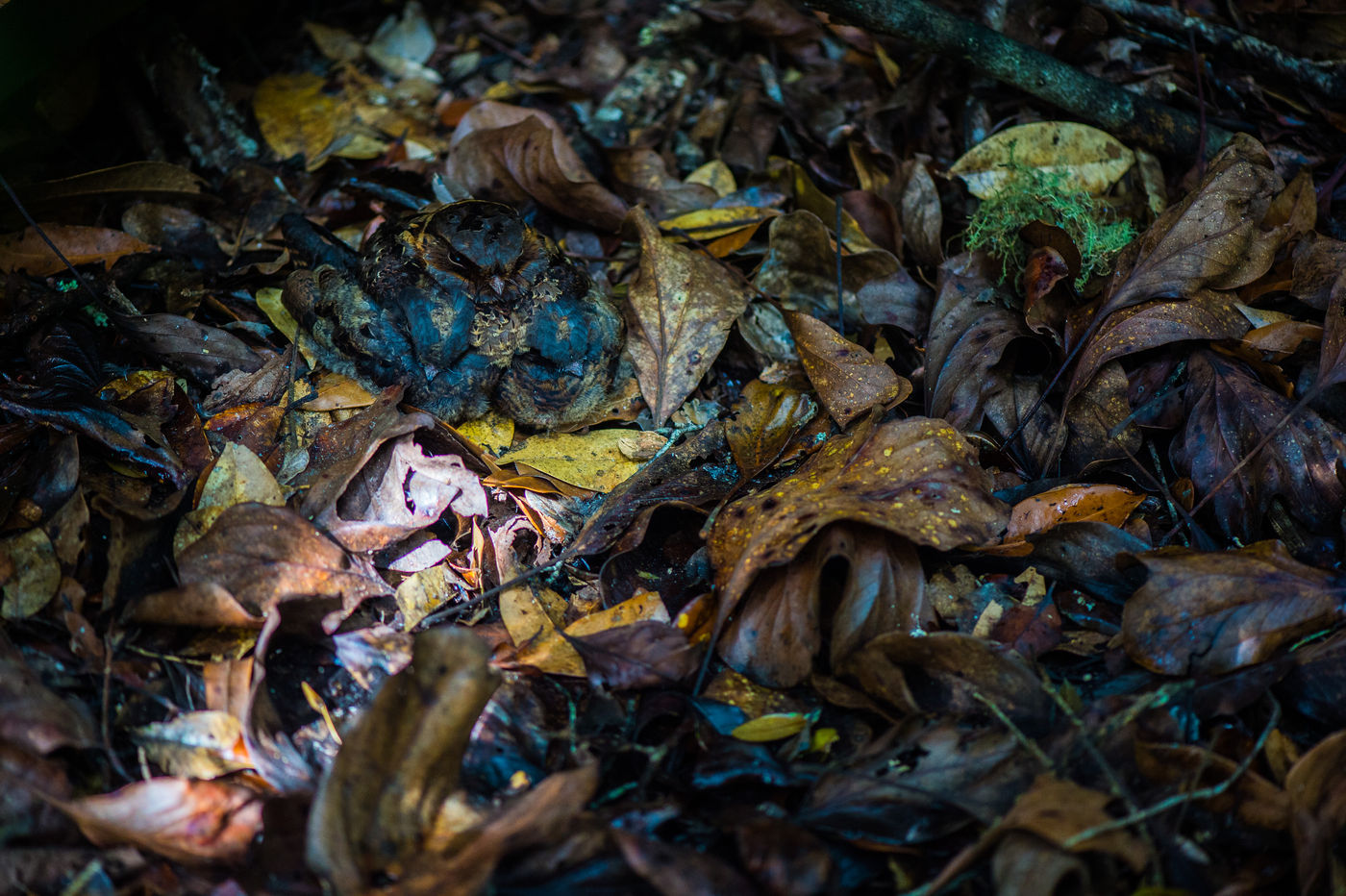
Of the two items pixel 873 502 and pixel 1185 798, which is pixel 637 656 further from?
pixel 1185 798

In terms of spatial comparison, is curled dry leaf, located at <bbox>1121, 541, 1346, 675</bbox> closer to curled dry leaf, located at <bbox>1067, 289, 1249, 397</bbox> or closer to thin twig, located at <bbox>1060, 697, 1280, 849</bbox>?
thin twig, located at <bbox>1060, 697, 1280, 849</bbox>

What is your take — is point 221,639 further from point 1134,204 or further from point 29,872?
point 1134,204

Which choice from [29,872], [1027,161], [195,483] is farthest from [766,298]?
[29,872]

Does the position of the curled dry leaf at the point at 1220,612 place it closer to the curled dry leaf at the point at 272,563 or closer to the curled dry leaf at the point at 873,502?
the curled dry leaf at the point at 873,502

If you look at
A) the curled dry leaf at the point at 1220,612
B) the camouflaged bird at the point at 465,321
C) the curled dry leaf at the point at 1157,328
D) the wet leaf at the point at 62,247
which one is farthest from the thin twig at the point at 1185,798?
the wet leaf at the point at 62,247

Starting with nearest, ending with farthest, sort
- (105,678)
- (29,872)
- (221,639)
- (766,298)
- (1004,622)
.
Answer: (29,872)
(105,678)
(221,639)
(1004,622)
(766,298)
